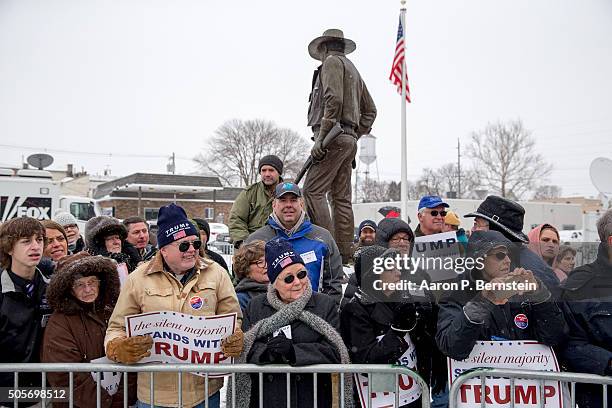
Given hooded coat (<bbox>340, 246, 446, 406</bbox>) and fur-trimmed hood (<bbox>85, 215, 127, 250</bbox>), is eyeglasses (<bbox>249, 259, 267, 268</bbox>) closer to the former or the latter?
hooded coat (<bbox>340, 246, 446, 406</bbox>)

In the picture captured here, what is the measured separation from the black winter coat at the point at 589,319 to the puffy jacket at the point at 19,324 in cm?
297

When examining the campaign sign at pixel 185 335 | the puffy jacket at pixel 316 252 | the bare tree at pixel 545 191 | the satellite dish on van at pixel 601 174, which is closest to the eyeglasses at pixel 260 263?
the puffy jacket at pixel 316 252

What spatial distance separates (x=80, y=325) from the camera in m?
3.04

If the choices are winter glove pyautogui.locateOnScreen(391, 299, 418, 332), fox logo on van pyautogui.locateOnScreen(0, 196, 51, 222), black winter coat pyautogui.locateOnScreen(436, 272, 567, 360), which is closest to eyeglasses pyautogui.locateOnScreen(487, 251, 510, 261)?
black winter coat pyautogui.locateOnScreen(436, 272, 567, 360)

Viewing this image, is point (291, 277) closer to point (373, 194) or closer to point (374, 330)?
point (374, 330)

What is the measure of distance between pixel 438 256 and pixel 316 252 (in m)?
1.28

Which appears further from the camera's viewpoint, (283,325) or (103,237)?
(103,237)

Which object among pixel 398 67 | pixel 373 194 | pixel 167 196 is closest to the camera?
pixel 398 67

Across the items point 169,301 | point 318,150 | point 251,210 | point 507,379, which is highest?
point 318,150

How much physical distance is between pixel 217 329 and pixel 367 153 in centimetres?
366

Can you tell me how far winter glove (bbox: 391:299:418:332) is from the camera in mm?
2824

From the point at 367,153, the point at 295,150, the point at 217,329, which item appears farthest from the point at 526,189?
the point at 217,329

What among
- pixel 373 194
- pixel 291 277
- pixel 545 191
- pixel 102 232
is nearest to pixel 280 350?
pixel 291 277

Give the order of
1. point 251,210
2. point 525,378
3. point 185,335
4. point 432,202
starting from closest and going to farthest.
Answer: point 525,378 < point 185,335 < point 432,202 < point 251,210
